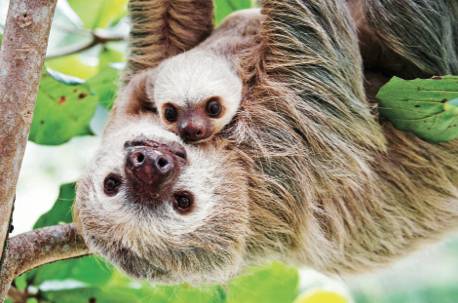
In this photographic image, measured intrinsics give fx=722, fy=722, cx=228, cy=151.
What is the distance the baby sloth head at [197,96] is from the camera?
435cm

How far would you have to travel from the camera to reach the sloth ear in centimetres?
505

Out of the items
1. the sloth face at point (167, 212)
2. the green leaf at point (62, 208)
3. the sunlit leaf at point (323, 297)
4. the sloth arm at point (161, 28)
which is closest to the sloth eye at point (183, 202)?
the sloth face at point (167, 212)

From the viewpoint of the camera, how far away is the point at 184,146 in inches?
175

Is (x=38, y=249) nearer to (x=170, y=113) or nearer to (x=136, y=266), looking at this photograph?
(x=136, y=266)

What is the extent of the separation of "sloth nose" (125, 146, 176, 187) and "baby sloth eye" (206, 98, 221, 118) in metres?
0.38

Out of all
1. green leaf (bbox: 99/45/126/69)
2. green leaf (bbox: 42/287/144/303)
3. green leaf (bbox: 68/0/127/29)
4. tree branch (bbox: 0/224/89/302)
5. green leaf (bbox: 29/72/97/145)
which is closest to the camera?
tree branch (bbox: 0/224/89/302)

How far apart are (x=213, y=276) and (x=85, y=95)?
1.62 meters

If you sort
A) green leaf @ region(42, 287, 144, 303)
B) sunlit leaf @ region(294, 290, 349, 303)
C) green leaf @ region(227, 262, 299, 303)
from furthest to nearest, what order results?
sunlit leaf @ region(294, 290, 349, 303) < green leaf @ region(227, 262, 299, 303) < green leaf @ region(42, 287, 144, 303)

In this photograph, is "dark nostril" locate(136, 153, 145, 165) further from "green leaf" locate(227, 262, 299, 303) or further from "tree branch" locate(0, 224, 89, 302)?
"green leaf" locate(227, 262, 299, 303)

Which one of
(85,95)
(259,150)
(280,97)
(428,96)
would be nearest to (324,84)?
(280,97)

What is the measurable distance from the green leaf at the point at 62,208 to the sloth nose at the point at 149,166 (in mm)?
1062

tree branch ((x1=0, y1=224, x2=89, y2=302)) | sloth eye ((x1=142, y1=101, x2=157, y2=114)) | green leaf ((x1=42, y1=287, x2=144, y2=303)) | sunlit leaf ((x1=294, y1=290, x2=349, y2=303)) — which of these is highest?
sloth eye ((x1=142, y1=101, x2=157, y2=114))

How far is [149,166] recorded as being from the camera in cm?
412

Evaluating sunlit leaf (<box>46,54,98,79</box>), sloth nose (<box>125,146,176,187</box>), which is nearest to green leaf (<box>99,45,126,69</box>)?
sunlit leaf (<box>46,54,98,79</box>)
